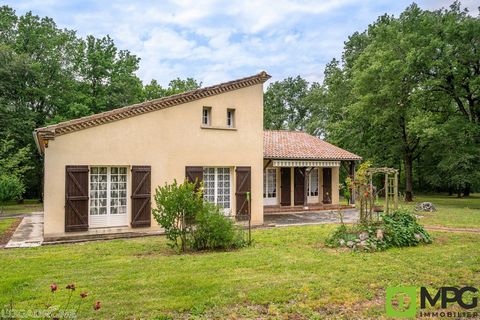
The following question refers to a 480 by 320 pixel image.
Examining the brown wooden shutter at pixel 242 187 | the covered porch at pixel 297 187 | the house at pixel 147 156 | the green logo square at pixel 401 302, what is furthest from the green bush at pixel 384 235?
the covered porch at pixel 297 187

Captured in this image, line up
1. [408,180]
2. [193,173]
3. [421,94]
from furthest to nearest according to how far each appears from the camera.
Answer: [408,180], [421,94], [193,173]

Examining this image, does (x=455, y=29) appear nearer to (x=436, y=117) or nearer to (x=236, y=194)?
(x=436, y=117)

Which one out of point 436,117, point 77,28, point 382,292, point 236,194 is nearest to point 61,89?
point 77,28

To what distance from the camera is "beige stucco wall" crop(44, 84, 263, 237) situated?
1209 cm

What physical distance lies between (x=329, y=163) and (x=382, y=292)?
15966mm

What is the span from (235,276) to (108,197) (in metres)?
7.47

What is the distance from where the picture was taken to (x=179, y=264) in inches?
327

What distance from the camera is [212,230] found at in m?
9.84

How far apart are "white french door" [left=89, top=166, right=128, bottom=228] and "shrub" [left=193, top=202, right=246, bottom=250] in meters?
4.58

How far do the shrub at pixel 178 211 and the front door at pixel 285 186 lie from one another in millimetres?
12440

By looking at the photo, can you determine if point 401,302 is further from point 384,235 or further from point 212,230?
point 212,230

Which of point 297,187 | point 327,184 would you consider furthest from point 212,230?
point 327,184

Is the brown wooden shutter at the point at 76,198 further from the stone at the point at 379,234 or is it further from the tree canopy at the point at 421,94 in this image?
the tree canopy at the point at 421,94

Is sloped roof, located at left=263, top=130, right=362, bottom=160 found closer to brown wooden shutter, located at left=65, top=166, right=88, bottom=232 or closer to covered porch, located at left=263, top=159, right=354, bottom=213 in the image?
covered porch, located at left=263, top=159, right=354, bottom=213
